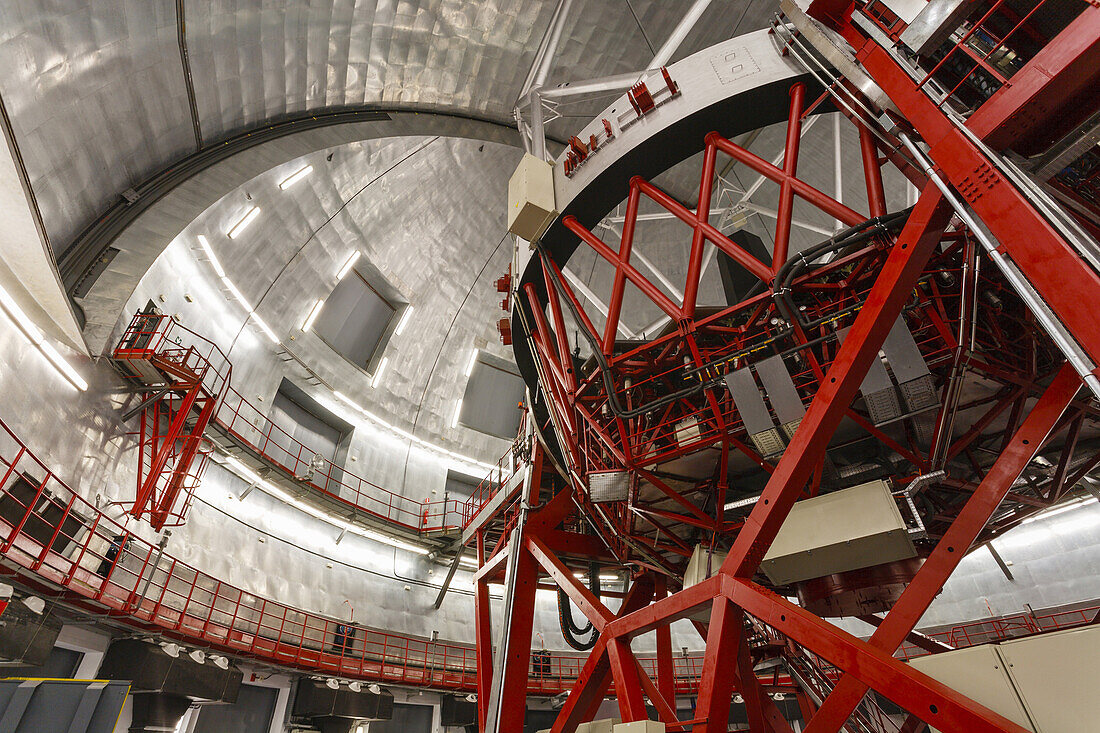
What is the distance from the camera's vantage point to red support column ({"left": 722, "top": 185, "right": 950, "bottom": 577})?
559 centimetres

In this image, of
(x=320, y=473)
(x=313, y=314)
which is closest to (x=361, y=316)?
(x=313, y=314)

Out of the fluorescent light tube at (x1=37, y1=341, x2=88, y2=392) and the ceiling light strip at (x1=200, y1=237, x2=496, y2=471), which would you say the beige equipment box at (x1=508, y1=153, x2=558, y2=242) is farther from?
the ceiling light strip at (x1=200, y1=237, x2=496, y2=471)

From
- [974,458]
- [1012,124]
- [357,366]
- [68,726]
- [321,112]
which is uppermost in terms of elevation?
[321,112]

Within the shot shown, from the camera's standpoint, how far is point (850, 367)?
575 centimetres

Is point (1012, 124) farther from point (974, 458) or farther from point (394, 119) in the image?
point (394, 119)

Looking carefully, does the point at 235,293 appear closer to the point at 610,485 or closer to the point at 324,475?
the point at 324,475

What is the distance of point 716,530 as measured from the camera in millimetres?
9125

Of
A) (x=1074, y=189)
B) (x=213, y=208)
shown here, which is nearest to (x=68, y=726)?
(x=1074, y=189)

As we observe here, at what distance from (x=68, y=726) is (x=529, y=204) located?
29.6ft

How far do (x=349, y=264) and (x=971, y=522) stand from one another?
20248mm

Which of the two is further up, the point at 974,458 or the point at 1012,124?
the point at 1012,124

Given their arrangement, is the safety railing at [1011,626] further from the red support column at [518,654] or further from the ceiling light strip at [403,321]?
the ceiling light strip at [403,321]

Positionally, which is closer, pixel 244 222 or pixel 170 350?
pixel 170 350

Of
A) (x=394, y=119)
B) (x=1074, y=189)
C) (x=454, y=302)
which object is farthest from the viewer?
(x=454, y=302)
